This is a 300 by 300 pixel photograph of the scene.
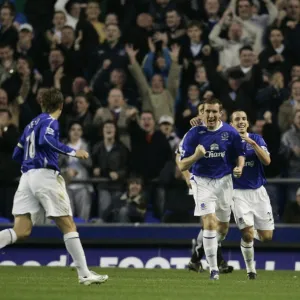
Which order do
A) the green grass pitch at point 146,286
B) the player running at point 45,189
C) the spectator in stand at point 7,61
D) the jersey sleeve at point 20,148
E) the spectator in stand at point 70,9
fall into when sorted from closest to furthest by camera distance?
the green grass pitch at point 146,286
the player running at point 45,189
the jersey sleeve at point 20,148
the spectator in stand at point 7,61
the spectator in stand at point 70,9

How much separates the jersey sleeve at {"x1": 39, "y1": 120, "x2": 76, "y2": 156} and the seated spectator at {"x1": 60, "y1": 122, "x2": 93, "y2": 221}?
5.72 meters

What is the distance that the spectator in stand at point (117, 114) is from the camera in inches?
680

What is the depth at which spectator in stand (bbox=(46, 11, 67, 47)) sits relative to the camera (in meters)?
19.3

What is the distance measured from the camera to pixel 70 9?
19.8 metres

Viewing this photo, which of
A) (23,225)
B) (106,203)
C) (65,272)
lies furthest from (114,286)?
(106,203)

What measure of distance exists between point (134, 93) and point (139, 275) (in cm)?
558

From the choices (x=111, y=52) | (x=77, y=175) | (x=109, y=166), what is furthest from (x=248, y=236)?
(x=111, y=52)

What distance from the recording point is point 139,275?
1378cm

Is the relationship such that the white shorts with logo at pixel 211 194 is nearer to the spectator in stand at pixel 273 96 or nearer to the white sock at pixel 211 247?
the white sock at pixel 211 247

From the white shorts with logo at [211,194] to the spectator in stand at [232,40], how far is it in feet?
18.9

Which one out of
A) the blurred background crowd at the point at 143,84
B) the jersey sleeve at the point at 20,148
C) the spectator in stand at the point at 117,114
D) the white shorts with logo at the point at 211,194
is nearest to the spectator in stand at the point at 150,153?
the blurred background crowd at the point at 143,84

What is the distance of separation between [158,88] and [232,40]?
1716 millimetres

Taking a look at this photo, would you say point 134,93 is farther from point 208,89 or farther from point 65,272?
point 65,272

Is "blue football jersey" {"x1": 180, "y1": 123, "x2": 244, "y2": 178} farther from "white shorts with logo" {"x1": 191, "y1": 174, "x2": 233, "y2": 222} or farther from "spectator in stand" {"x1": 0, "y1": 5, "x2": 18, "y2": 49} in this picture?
"spectator in stand" {"x1": 0, "y1": 5, "x2": 18, "y2": 49}
